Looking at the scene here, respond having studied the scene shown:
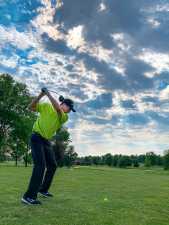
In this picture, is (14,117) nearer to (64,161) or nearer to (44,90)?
(64,161)

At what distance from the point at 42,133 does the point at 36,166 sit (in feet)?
2.37

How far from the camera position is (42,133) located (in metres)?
7.81

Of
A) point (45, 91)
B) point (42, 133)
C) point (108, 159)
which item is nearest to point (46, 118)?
point (42, 133)

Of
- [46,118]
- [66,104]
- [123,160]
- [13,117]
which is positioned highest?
[123,160]

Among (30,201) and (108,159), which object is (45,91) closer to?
(30,201)

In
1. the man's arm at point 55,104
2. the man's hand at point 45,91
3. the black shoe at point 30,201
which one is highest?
the man's hand at point 45,91

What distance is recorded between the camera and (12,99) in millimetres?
60719

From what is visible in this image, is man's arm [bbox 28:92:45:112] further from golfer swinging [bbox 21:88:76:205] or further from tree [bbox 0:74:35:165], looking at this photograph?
tree [bbox 0:74:35:165]

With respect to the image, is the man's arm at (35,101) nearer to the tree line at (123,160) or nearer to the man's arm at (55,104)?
the man's arm at (55,104)

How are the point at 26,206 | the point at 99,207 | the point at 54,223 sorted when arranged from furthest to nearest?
the point at 99,207, the point at 26,206, the point at 54,223

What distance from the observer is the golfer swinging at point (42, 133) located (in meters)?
7.58

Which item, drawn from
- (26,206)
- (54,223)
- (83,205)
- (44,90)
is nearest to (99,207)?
(83,205)

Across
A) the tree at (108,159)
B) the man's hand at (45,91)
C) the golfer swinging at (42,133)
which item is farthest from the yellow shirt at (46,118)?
the tree at (108,159)

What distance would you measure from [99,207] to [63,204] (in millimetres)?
791
